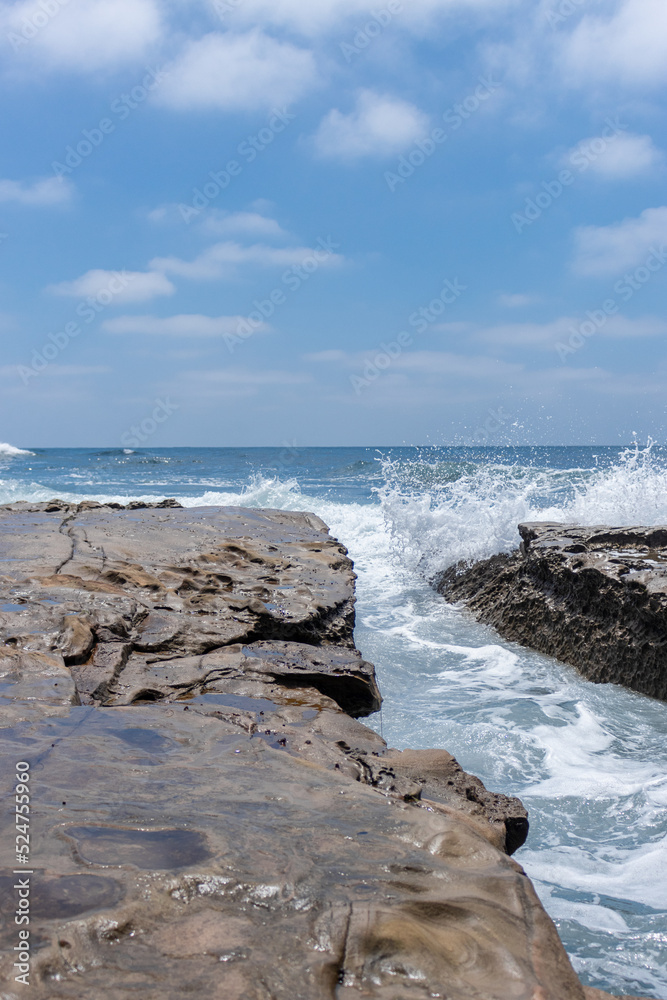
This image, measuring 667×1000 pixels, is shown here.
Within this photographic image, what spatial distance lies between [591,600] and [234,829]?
439 cm

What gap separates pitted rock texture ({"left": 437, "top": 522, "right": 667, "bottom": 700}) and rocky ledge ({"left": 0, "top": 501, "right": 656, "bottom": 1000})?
7.92 feet

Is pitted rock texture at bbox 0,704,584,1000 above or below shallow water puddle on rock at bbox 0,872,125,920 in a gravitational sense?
below

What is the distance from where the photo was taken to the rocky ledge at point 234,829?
1.18 metres

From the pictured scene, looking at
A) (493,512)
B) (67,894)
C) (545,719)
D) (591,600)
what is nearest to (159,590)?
(545,719)

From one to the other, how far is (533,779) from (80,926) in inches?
109

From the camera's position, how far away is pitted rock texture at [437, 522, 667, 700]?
16.1 ft

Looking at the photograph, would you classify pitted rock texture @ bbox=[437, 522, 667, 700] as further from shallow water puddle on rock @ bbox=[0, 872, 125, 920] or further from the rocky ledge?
shallow water puddle on rock @ bbox=[0, 872, 125, 920]

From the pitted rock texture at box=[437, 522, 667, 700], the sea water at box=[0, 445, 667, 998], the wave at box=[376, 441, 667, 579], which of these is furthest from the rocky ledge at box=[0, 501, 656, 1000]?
the wave at box=[376, 441, 667, 579]

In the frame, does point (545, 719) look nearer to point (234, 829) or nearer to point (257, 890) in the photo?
point (234, 829)

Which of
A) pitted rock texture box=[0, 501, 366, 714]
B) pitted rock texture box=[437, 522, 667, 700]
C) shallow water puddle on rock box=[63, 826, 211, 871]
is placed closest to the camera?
shallow water puddle on rock box=[63, 826, 211, 871]

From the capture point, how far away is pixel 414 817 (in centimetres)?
177

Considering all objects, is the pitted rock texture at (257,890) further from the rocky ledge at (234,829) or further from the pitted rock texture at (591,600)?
the pitted rock texture at (591,600)

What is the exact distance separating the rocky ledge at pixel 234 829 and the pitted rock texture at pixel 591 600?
2.41m

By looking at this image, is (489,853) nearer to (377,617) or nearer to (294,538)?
(294,538)
